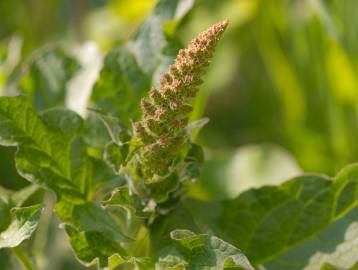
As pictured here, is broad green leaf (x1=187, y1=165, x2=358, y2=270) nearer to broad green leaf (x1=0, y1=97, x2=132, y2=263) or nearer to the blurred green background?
broad green leaf (x1=0, y1=97, x2=132, y2=263)

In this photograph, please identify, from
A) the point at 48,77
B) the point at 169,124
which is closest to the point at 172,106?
the point at 169,124

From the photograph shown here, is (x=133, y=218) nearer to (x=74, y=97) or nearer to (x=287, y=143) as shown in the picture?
(x=74, y=97)

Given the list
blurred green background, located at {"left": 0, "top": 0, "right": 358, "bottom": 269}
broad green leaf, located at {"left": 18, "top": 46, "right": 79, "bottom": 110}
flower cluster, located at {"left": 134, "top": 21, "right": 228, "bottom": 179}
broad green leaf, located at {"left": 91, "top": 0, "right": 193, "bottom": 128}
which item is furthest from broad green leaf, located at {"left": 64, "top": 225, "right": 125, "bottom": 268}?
blurred green background, located at {"left": 0, "top": 0, "right": 358, "bottom": 269}

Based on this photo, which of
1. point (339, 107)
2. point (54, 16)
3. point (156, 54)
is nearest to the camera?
point (156, 54)

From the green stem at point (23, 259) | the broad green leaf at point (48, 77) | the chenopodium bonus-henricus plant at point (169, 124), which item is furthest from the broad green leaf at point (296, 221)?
the broad green leaf at point (48, 77)

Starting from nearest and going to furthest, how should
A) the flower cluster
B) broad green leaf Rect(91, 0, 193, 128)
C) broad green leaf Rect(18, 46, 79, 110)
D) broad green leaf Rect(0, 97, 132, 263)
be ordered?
1. the flower cluster
2. broad green leaf Rect(0, 97, 132, 263)
3. broad green leaf Rect(91, 0, 193, 128)
4. broad green leaf Rect(18, 46, 79, 110)

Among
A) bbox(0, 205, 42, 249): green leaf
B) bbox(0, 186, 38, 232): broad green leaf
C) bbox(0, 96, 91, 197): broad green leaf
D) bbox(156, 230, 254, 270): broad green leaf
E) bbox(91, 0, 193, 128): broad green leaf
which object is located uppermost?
bbox(91, 0, 193, 128): broad green leaf

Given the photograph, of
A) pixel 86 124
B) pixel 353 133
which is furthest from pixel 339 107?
pixel 86 124
